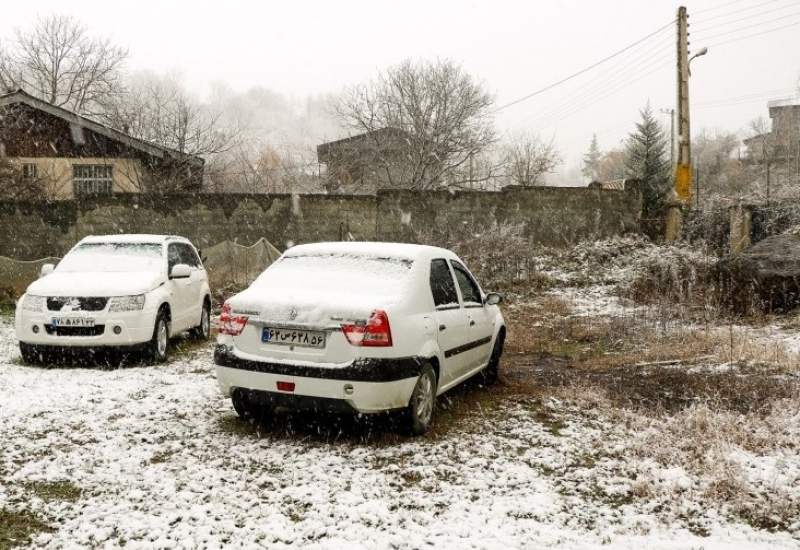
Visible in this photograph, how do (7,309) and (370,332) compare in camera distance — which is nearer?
(370,332)

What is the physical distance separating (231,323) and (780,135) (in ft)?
250

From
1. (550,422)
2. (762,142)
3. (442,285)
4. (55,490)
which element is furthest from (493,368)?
(762,142)

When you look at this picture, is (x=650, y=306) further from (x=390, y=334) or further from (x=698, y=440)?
(x=390, y=334)

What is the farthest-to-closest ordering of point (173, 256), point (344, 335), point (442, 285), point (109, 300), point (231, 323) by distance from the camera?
1. point (173, 256)
2. point (109, 300)
3. point (442, 285)
4. point (231, 323)
5. point (344, 335)

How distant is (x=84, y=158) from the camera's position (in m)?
23.4

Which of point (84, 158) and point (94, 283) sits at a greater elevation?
point (84, 158)

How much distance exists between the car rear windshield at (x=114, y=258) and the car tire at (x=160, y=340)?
0.74m

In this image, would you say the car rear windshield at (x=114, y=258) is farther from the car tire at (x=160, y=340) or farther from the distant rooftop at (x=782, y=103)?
the distant rooftop at (x=782, y=103)

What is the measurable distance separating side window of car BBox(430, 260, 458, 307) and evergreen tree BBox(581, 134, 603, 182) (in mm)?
98722

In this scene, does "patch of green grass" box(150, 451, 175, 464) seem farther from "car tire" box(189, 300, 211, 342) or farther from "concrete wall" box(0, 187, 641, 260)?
"concrete wall" box(0, 187, 641, 260)

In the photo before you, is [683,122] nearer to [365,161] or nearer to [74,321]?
[365,161]

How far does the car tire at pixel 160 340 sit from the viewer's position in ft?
28.4

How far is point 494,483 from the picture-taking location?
4.71 m

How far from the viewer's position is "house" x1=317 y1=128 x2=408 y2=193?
3067 cm
